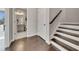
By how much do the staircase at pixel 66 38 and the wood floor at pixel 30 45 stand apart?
12 centimetres

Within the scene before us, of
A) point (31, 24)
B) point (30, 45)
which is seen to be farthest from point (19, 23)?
point (30, 45)

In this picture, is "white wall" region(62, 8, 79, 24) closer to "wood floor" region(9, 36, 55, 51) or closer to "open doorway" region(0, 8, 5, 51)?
"wood floor" region(9, 36, 55, 51)

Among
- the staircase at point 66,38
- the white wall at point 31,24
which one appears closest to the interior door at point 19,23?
the white wall at point 31,24

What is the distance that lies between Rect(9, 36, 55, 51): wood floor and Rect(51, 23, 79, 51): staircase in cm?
12

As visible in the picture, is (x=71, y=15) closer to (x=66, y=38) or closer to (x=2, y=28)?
(x=66, y=38)

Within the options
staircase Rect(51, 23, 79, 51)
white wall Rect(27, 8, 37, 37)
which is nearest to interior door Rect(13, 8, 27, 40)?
white wall Rect(27, 8, 37, 37)

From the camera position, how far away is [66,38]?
3.72 feet

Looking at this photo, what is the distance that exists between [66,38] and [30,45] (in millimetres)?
465
